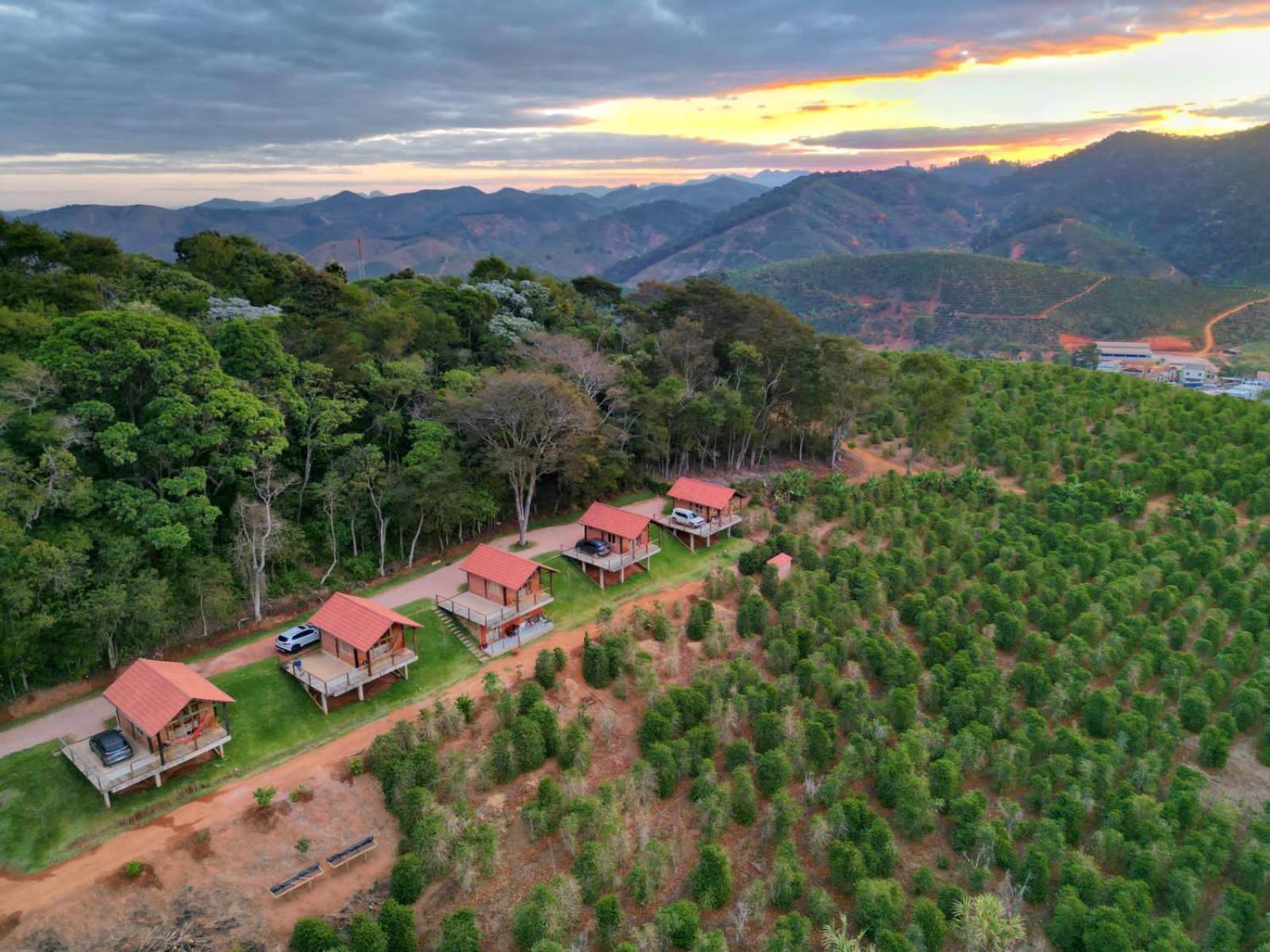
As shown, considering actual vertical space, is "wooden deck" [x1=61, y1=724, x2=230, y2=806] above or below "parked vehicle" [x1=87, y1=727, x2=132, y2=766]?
below

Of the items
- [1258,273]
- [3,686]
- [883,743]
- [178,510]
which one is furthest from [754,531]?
[1258,273]

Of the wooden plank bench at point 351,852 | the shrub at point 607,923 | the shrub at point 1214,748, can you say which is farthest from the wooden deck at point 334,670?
the shrub at point 1214,748

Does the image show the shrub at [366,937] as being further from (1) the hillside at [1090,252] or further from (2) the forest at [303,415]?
(1) the hillside at [1090,252]

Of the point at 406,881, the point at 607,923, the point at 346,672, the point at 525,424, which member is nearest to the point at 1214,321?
the point at 525,424

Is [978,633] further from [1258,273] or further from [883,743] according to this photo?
[1258,273]

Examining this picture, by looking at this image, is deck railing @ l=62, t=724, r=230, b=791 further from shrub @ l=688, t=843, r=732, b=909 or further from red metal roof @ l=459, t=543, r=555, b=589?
shrub @ l=688, t=843, r=732, b=909

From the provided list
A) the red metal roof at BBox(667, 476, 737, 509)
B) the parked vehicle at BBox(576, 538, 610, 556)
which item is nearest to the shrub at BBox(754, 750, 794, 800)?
the parked vehicle at BBox(576, 538, 610, 556)
